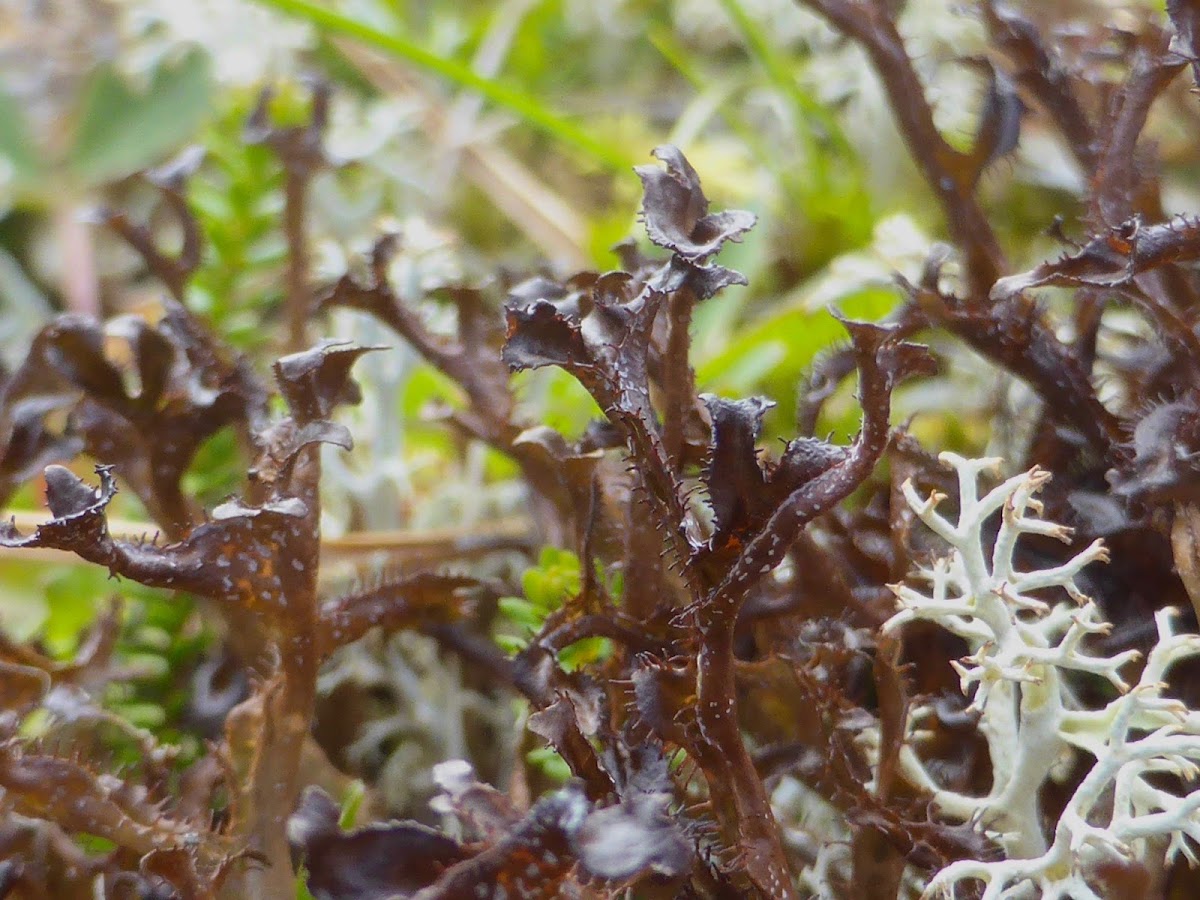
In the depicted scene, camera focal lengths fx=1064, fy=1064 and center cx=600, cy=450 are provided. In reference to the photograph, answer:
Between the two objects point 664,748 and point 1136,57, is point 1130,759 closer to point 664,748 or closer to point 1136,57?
point 664,748

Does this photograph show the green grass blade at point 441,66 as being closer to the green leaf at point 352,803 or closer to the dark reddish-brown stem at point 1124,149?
the dark reddish-brown stem at point 1124,149

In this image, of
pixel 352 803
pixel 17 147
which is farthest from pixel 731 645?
pixel 17 147

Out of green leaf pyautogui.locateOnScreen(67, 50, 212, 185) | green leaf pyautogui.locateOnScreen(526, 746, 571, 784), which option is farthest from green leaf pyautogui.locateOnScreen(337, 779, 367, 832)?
green leaf pyautogui.locateOnScreen(67, 50, 212, 185)

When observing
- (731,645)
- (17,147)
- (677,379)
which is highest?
(17,147)

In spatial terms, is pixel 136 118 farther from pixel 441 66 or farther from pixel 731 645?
pixel 731 645

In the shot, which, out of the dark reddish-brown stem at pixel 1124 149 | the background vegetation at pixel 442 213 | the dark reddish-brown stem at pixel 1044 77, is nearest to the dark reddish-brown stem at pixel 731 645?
the background vegetation at pixel 442 213

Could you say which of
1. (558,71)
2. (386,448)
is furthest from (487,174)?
(386,448)
